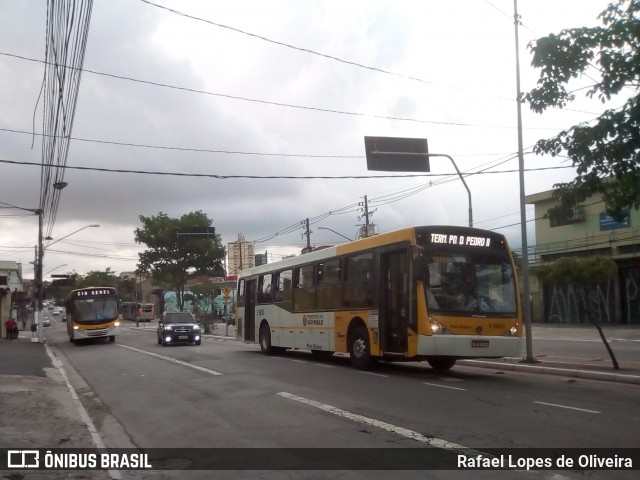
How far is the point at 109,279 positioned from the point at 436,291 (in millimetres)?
103485

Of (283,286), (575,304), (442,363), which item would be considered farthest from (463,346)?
(575,304)

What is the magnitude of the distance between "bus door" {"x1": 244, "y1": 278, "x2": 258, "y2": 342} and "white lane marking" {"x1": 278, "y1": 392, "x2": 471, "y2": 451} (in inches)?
512

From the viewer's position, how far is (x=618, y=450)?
7.66 meters

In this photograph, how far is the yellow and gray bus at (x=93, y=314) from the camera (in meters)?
34.6

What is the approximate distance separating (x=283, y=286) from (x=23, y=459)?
1477cm

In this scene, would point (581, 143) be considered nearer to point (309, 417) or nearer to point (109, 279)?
point (309, 417)

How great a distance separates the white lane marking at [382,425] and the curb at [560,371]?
704 cm

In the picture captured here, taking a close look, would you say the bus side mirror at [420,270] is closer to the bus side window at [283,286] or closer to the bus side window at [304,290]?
the bus side window at [304,290]

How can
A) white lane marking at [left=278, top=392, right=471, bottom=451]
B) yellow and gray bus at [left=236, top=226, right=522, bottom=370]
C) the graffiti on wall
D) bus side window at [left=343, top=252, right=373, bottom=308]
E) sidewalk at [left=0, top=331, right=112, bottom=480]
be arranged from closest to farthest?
1. sidewalk at [left=0, top=331, right=112, bottom=480]
2. white lane marking at [left=278, top=392, right=471, bottom=451]
3. yellow and gray bus at [left=236, top=226, right=522, bottom=370]
4. bus side window at [left=343, top=252, right=373, bottom=308]
5. the graffiti on wall

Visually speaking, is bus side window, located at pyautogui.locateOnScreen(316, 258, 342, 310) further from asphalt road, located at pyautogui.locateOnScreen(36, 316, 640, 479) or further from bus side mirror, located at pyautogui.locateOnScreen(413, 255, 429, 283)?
bus side mirror, located at pyautogui.locateOnScreen(413, 255, 429, 283)

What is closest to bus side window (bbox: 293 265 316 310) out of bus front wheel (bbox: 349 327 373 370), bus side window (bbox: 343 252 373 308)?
bus side window (bbox: 343 252 373 308)

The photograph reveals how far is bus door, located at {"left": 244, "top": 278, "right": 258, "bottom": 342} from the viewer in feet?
83.2

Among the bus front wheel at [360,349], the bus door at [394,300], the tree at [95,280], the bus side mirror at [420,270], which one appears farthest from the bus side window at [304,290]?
the tree at [95,280]

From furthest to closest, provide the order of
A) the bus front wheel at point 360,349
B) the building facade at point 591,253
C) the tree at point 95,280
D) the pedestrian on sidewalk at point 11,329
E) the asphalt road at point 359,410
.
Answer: the tree at point 95,280 < the pedestrian on sidewalk at point 11,329 < the building facade at point 591,253 < the bus front wheel at point 360,349 < the asphalt road at point 359,410
